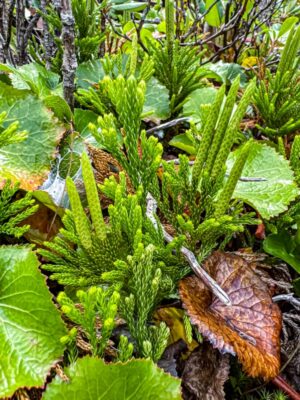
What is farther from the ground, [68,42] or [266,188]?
[68,42]

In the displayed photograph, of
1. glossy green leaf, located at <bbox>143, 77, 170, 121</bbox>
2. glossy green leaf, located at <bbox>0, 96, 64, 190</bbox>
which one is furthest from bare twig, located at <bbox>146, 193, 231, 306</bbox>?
glossy green leaf, located at <bbox>143, 77, 170, 121</bbox>

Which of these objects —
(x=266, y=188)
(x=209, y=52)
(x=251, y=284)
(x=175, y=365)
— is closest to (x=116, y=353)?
(x=175, y=365)

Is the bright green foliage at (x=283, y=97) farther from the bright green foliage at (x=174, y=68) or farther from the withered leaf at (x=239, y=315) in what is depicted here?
the withered leaf at (x=239, y=315)

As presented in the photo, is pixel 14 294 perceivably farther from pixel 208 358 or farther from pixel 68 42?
pixel 68 42

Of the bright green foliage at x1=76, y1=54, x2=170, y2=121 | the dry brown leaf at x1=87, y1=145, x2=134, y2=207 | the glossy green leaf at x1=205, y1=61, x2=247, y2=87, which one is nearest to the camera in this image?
the dry brown leaf at x1=87, y1=145, x2=134, y2=207

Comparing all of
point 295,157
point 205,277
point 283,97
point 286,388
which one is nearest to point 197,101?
point 283,97

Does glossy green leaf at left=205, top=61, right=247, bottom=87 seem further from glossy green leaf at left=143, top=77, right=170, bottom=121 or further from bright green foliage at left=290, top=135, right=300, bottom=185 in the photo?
bright green foliage at left=290, top=135, right=300, bottom=185
